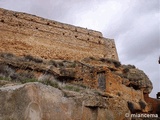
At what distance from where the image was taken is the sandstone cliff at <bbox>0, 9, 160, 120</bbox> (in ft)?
13.1

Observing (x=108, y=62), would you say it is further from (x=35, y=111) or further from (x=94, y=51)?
(x=35, y=111)

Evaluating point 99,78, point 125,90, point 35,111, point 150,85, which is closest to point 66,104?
point 35,111

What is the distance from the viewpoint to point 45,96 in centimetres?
409

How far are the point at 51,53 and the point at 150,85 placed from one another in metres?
6.34

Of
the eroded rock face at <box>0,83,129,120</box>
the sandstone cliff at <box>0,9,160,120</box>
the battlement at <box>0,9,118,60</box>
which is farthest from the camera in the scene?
the battlement at <box>0,9,118,60</box>

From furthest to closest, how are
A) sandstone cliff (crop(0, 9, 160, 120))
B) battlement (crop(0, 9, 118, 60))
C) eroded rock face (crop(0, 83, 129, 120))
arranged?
battlement (crop(0, 9, 118, 60)) < sandstone cliff (crop(0, 9, 160, 120)) < eroded rock face (crop(0, 83, 129, 120))

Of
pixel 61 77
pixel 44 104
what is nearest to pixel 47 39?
pixel 61 77

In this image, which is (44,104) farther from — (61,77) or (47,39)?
(47,39)

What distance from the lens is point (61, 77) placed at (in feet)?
31.7

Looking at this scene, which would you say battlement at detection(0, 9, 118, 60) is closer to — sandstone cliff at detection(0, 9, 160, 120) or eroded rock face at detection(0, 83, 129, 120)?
sandstone cliff at detection(0, 9, 160, 120)

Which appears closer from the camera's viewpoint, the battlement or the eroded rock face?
the eroded rock face

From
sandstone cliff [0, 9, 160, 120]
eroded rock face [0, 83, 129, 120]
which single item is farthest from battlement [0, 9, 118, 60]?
eroded rock face [0, 83, 129, 120]

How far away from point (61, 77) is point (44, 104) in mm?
5682

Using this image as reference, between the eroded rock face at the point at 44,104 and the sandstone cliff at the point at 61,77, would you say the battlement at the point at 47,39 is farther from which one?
the eroded rock face at the point at 44,104
